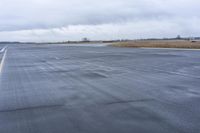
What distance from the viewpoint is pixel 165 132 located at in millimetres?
5531

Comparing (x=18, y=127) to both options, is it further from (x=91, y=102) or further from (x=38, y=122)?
(x=91, y=102)

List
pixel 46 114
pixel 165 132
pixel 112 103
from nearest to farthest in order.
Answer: pixel 165 132, pixel 46 114, pixel 112 103

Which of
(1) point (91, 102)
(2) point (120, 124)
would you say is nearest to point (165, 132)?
(2) point (120, 124)

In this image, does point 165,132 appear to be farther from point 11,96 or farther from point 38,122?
point 11,96

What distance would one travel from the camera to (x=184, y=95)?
364 inches

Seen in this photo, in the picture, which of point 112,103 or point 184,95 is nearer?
point 112,103

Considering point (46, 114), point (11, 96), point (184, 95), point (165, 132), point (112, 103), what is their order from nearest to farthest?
point (165, 132) < point (46, 114) < point (112, 103) < point (184, 95) < point (11, 96)

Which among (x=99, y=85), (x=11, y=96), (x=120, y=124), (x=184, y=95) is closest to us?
(x=120, y=124)

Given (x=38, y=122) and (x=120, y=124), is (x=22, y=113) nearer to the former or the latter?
(x=38, y=122)

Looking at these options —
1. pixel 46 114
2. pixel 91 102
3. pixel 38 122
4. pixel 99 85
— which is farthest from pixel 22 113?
pixel 99 85

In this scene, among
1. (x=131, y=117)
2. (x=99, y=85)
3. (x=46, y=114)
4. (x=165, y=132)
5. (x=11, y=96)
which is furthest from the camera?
(x=99, y=85)

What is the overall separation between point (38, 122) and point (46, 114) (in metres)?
0.78

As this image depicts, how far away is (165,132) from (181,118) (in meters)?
1.12

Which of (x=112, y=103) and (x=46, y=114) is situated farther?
(x=112, y=103)
